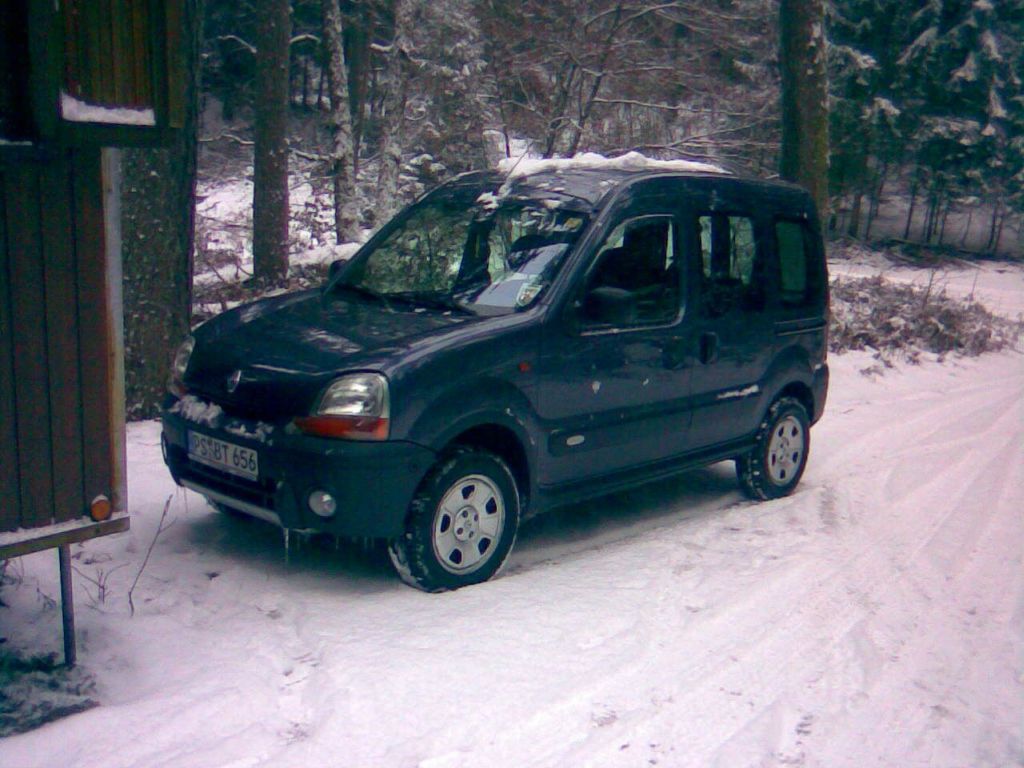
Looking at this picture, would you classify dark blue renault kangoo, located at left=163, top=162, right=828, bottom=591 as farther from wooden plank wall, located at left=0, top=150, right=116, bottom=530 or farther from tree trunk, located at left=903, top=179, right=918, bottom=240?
tree trunk, located at left=903, top=179, right=918, bottom=240

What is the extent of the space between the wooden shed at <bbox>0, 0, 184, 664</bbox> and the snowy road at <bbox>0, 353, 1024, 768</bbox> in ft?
2.21

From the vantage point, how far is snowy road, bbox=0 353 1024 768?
3.81 m

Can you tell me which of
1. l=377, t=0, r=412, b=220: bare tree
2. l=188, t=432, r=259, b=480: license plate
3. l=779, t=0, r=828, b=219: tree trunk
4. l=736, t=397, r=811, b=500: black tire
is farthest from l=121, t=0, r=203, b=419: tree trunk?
l=377, t=0, r=412, b=220: bare tree

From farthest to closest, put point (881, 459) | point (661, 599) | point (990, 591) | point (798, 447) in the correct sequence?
point (881, 459)
point (798, 447)
point (990, 591)
point (661, 599)

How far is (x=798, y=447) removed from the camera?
24.9 ft

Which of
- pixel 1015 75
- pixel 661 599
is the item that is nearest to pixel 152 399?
pixel 661 599

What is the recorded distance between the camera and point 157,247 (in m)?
7.88

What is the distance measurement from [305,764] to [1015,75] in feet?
115

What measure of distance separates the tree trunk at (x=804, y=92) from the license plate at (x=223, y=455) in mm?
9195

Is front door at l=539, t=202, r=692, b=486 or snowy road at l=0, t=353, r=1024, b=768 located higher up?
front door at l=539, t=202, r=692, b=486

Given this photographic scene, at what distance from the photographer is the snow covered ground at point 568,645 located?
3.81 m

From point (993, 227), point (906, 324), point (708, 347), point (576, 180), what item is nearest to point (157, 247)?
point (576, 180)

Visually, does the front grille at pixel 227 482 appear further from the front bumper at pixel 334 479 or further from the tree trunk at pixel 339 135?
the tree trunk at pixel 339 135

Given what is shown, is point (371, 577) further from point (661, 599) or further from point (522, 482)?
point (661, 599)
